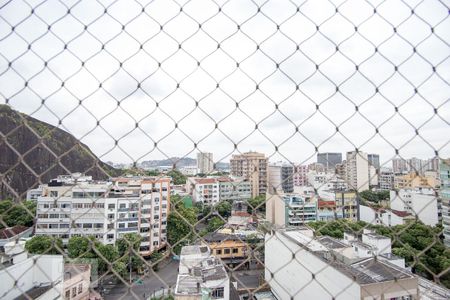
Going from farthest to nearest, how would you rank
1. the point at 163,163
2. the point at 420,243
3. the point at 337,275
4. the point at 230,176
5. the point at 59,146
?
1. the point at 420,243
2. the point at 337,275
3. the point at 230,176
4. the point at 59,146
5. the point at 163,163

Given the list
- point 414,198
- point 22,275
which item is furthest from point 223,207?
point 414,198

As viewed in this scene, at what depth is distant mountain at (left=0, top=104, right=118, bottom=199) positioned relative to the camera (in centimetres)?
81

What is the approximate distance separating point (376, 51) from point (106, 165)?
89 centimetres

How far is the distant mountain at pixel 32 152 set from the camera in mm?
806

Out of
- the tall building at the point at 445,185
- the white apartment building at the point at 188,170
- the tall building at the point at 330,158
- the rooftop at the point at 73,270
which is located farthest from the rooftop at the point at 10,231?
the tall building at the point at 445,185

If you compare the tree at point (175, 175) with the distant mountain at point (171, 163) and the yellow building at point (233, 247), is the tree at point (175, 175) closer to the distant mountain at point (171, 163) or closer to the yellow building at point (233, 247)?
the distant mountain at point (171, 163)

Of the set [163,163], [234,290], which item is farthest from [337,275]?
[163,163]

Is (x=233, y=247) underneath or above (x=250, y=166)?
underneath

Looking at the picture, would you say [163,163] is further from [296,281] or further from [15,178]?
[296,281]

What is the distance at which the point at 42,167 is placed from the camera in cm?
98

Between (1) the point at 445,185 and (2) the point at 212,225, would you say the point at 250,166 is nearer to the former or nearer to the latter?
(1) the point at 445,185

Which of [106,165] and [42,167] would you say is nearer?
[106,165]

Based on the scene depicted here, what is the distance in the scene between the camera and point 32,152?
86 centimetres

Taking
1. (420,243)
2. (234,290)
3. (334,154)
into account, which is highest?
(334,154)
